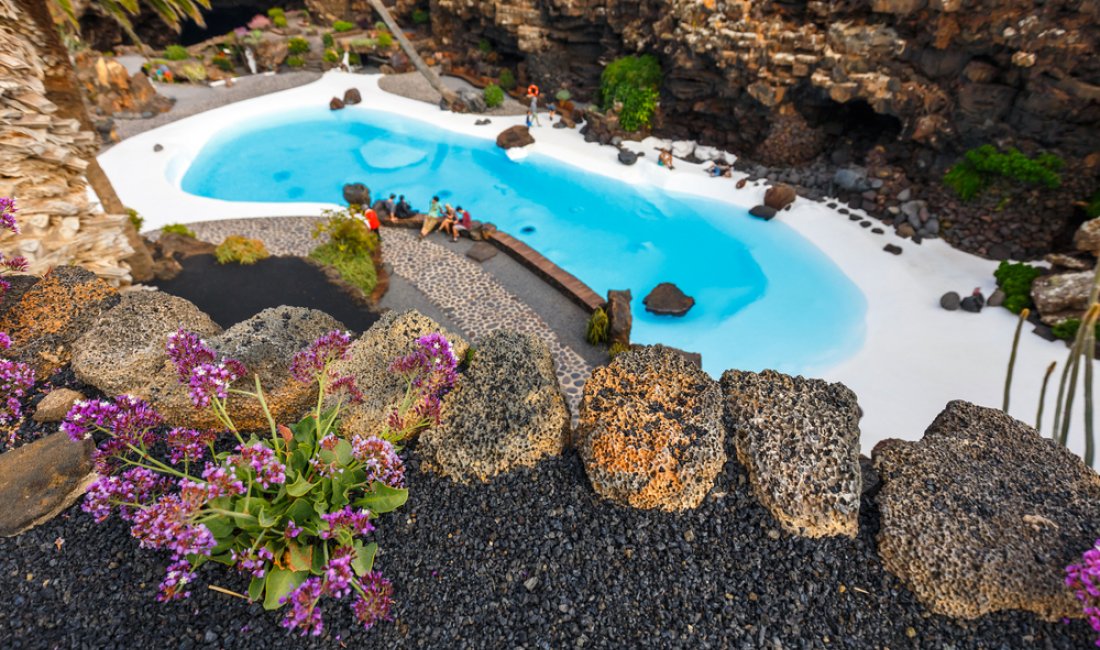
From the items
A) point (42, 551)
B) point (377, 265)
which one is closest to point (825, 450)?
point (42, 551)

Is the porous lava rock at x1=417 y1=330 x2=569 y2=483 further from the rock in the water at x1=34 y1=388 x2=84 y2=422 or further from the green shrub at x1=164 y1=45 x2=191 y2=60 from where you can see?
the green shrub at x1=164 y1=45 x2=191 y2=60

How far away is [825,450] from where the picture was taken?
5.56 m

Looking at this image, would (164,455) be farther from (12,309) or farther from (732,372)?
(732,372)

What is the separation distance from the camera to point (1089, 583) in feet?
13.9

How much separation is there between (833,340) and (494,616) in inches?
528

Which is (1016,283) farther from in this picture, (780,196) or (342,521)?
(342,521)

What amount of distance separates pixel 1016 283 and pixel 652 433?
1522 cm

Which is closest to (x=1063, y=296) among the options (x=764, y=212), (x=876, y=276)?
(x=876, y=276)

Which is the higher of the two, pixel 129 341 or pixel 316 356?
pixel 316 356

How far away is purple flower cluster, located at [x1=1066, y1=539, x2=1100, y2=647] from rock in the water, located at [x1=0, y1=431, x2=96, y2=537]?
9.47 meters

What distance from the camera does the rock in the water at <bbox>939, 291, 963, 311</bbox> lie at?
586 inches

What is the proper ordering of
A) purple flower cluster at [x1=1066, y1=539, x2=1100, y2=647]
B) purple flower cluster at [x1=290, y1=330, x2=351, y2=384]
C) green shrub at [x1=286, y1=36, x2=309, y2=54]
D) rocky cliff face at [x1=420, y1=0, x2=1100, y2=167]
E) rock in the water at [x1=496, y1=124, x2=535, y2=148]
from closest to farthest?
purple flower cluster at [x1=1066, y1=539, x2=1100, y2=647] → purple flower cluster at [x1=290, y1=330, x2=351, y2=384] → rocky cliff face at [x1=420, y1=0, x2=1100, y2=167] → rock in the water at [x1=496, y1=124, x2=535, y2=148] → green shrub at [x1=286, y1=36, x2=309, y2=54]

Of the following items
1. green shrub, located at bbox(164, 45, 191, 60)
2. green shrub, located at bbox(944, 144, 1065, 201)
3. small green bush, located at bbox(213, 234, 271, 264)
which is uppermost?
green shrub, located at bbox(944, 144, 1065, 201)

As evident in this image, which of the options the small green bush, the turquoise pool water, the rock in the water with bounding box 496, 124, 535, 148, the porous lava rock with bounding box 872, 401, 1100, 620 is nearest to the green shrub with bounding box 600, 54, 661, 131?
the turquoise pool water
